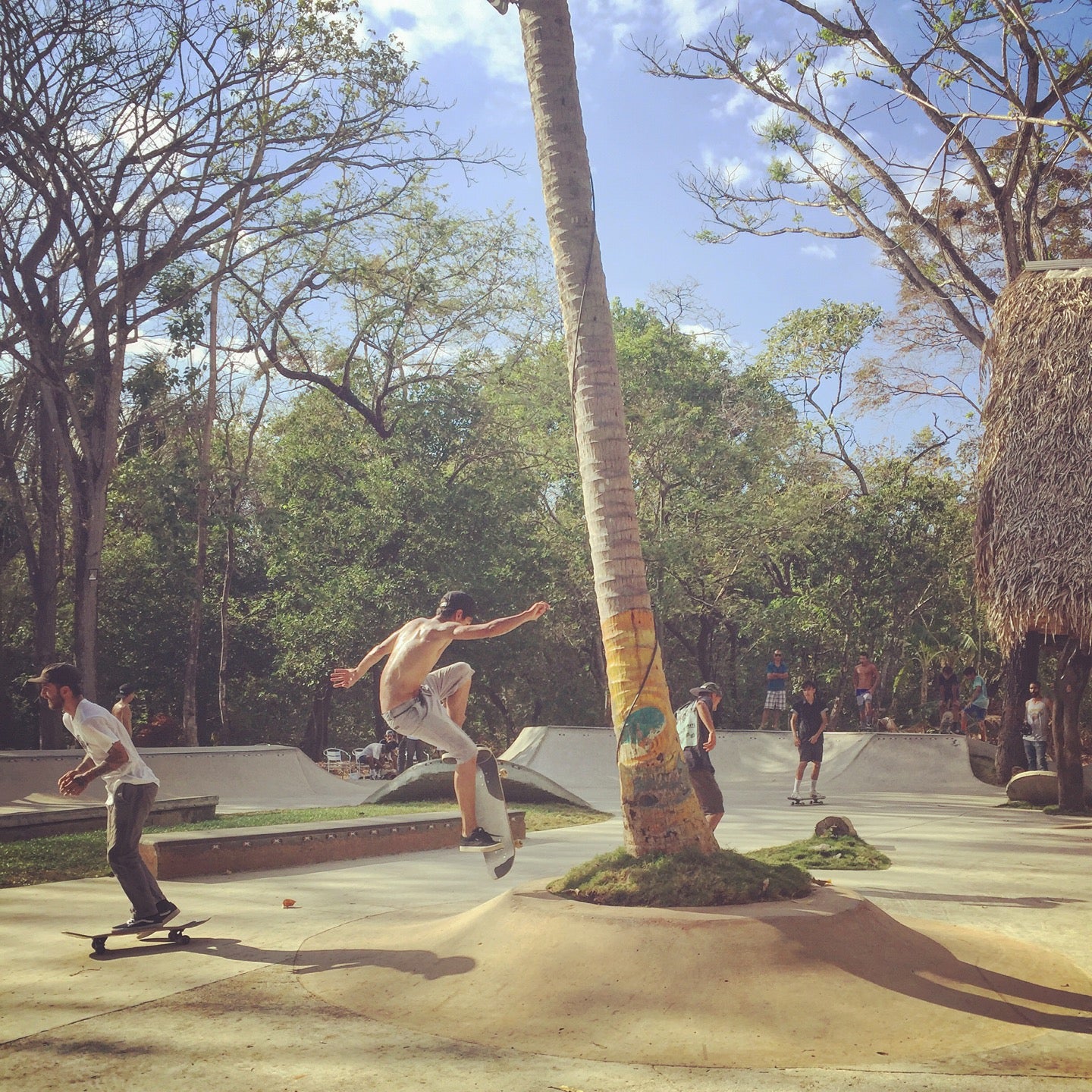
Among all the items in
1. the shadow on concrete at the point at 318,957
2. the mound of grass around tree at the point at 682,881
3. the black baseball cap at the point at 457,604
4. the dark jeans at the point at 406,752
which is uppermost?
the black baseball cap at the point at 457,604

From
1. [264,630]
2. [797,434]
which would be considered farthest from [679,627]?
[264,630]

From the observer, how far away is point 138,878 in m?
6.21

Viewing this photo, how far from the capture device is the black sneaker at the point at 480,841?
21.7 feet

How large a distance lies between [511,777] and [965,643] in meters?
14.4

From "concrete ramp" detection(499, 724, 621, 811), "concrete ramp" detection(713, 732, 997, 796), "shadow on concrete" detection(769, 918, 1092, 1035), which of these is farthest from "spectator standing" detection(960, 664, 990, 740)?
"shadow on concrete" detection(769, 918, 1092, 1035)

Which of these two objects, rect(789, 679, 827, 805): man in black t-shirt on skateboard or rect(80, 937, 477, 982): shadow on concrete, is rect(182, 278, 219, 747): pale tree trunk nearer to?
rect(789, 679, 827, 805): man in black t-shirt on skateboard

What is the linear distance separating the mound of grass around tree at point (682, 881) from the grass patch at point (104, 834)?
5352 millimetres

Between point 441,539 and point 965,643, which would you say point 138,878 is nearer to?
point 441,539

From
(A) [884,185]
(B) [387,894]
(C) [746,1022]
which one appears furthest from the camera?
(A) [884,185]

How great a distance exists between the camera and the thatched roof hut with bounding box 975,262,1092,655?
12.2 m

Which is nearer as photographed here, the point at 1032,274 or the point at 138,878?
the point at 138,878

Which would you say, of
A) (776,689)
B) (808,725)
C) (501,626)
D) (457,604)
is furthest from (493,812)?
(776,689)

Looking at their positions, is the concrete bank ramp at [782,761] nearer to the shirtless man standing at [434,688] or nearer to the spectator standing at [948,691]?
the spectator standing at [948,691]

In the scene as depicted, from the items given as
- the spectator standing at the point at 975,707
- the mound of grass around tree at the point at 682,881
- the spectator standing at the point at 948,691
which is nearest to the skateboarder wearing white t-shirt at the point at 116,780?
the mound of grass around tree at the point at 682,881
